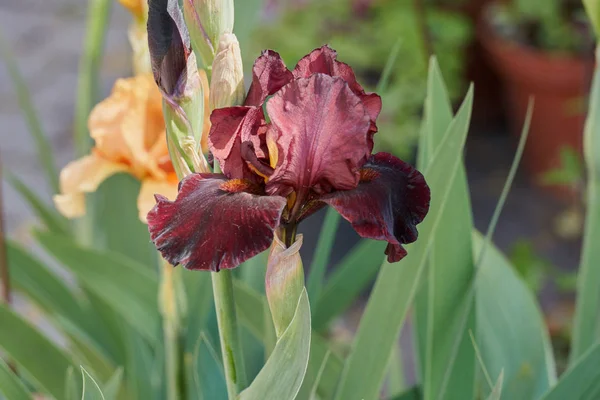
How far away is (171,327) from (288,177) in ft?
0.97

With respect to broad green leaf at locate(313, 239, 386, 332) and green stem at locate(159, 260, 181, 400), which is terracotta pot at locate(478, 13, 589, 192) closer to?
broad green leaf at locate(313, 239, 386, 332)

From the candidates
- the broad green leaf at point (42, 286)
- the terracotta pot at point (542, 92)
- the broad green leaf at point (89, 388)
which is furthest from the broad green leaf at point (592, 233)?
the terracotta pot at point (542, 92)

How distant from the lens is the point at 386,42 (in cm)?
183

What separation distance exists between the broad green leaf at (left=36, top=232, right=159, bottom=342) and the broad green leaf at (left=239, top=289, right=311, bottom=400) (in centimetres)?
31

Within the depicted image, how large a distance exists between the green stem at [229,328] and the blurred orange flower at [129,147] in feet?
0.60

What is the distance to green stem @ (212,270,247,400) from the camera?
39 centimetres

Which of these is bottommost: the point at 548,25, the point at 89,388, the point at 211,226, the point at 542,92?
the point at 542,92

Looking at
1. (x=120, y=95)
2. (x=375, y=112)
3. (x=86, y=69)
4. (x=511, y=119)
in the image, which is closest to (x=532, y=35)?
(x=511, y=119)

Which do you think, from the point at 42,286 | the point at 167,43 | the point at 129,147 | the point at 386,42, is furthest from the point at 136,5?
the point at 386,42

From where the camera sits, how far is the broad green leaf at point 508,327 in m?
0.68

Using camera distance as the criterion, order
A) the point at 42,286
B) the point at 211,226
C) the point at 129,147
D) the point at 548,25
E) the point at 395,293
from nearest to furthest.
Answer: the point at 211,226 → the point at 395,293 → the point at 129,147 → the point at 42,286 → the point at 548,25

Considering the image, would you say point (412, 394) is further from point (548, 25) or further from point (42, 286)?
point (548, 25)

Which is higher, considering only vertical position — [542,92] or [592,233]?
[592,233]

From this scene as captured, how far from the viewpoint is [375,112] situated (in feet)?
1.28
